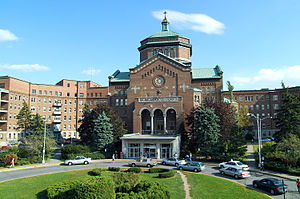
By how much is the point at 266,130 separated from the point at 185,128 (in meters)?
35.5

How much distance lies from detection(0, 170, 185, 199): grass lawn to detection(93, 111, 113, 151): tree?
1417 cm

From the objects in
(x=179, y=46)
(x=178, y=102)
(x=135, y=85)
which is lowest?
(x=178, y=102)

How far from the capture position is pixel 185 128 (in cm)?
5166

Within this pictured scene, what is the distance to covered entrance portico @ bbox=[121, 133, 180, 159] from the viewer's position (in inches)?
1745

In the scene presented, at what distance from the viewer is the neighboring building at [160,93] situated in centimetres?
4557

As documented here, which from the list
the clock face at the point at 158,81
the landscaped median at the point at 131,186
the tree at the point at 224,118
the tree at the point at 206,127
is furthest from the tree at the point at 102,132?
the tree at the point at 224,118

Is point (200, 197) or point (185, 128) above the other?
point (185, 128)

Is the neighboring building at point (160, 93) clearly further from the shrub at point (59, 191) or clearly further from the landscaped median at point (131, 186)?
the shrub at point (59, 191)

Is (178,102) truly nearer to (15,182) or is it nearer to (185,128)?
(185,128)

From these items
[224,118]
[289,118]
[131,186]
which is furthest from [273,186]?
[224,118]

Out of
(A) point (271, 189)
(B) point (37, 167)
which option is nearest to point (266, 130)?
(A) point (271, 189)

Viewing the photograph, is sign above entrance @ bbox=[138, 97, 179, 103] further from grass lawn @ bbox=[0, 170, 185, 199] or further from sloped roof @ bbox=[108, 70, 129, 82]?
grass lawn @ bbox=[0, 170, 185, 199]

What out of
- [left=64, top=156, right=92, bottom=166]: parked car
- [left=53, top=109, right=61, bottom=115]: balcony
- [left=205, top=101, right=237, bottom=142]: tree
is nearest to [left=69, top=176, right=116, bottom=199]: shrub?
[left=64, top=156, right=92, bottom=166]: parked car

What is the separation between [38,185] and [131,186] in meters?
10.9
